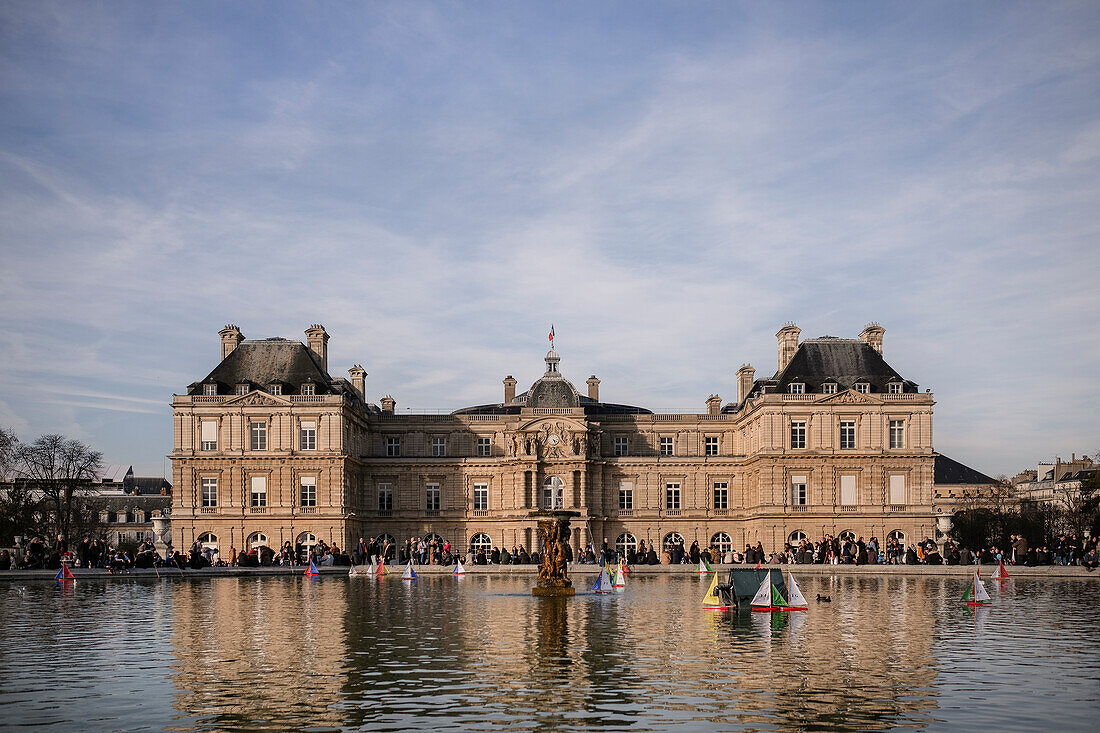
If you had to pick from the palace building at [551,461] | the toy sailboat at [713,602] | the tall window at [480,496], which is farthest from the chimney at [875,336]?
the toy sailboat at [713,602]

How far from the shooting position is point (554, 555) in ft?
114

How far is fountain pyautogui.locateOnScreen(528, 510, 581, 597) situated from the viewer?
112ft

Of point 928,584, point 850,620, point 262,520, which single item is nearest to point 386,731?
point 850,620

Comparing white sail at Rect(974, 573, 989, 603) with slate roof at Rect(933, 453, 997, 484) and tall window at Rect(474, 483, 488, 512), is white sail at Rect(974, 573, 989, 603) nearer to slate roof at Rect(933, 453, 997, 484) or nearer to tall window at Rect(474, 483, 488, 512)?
tall window at Rect(474, 483, 488, 512)

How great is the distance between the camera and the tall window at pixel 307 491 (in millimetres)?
71000

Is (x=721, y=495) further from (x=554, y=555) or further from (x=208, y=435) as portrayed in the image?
(x=554, y=555)

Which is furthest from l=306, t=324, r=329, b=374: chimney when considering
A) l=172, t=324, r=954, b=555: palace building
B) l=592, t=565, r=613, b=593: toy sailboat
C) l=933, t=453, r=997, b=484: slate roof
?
l=933, t=453, r=997, b=484: slate roof

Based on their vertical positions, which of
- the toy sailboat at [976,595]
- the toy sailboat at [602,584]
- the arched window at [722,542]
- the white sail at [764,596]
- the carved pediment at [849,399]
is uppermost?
→ the carved pediment at [849,399]

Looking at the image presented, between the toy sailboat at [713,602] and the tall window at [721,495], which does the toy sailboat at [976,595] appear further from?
the tall window at [721,495]

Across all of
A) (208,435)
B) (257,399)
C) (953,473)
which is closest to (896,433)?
(257,399)

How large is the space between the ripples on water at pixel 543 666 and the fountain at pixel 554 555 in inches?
138

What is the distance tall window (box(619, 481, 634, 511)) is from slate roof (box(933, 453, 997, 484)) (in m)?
74.9

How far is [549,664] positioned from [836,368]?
58654mm

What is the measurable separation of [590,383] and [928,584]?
4652 cm
